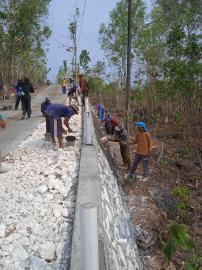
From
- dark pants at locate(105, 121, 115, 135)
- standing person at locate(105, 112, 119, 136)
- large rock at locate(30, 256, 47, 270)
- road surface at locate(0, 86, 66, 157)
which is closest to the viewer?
large rock at locate(30, 256, 47, 270)

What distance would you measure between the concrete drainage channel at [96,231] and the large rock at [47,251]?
35 cm

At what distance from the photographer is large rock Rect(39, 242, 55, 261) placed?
4.29m

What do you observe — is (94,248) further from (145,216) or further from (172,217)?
(172,217)

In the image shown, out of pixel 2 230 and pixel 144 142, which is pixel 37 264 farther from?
pixel 144 142

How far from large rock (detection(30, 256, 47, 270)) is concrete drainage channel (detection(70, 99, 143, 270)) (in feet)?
1.33

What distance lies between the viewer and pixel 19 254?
4363 millimetres

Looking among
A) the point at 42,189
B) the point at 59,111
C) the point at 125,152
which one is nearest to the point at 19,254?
the point at 42,189

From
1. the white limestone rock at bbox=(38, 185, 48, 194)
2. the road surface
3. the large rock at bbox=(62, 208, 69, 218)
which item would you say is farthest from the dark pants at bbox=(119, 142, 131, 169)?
the large rock at bbox=(62, 208, 69, 218)

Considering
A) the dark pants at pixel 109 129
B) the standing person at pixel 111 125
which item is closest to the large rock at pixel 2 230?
the standing person at pixel 111 125

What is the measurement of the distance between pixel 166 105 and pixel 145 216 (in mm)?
13203

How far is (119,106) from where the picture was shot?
2464cm

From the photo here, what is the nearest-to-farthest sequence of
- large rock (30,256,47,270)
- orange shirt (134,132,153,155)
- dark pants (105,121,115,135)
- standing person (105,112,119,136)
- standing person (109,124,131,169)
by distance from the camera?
large rock (30,256,47,270), orange shirt (134,132,153,155), standing person (109,124,131,169), standing person (105,112,119,136), dark pants (105,121,115,135)

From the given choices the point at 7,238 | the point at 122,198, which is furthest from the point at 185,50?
the point at 7,238

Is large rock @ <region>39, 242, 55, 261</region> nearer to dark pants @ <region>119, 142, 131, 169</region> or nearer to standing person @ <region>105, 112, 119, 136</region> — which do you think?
dark pants @ <region>119, 142, 131, 169</region>
